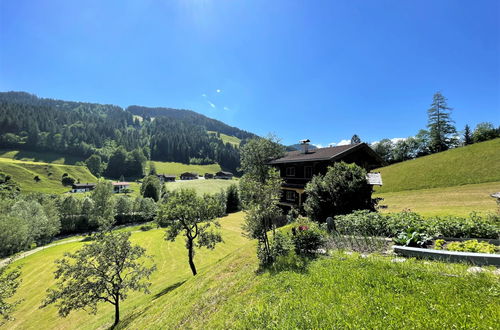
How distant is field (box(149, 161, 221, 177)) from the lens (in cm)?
13800

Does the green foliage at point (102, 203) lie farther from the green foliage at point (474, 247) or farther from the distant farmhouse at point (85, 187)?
the green foliage at point (474, 247)

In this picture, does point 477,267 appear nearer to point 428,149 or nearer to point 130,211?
point 130,211

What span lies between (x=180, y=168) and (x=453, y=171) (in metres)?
142

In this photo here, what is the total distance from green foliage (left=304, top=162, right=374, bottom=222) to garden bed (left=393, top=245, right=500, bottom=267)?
7.04 m

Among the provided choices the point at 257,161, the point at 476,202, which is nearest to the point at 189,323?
the point at 476,202

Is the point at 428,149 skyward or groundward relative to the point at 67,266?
skyward

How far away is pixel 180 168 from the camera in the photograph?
146250 millimetres

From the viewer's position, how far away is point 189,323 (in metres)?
7.40

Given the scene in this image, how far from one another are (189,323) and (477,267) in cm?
970

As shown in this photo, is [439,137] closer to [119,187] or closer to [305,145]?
[305,145]

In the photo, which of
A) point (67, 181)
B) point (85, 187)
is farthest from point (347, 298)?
point (67, 181)

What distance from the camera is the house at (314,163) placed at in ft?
81.7

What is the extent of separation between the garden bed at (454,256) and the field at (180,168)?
137477 millimetres

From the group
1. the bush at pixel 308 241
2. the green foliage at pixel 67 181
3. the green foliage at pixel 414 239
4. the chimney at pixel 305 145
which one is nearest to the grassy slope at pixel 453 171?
the chimney at pixel 305 145
